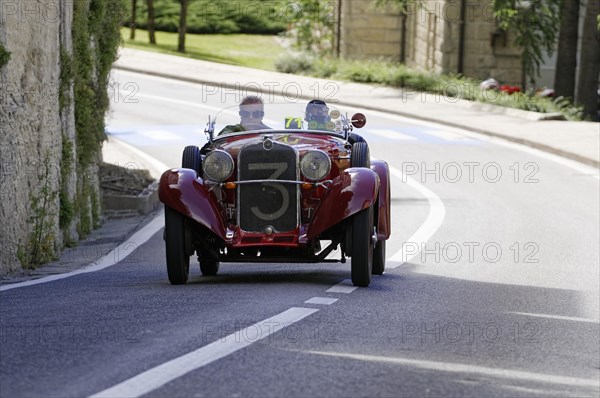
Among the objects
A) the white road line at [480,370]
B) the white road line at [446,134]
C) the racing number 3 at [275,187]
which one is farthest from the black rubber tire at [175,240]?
the white road line at [446,134]

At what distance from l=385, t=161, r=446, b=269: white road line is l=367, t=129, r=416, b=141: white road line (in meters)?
5.16

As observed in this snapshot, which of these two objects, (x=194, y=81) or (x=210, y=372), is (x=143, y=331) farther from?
(x=194, y=81)

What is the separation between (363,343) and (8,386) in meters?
2.62

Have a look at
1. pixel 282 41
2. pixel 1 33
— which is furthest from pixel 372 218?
pixel 282 41

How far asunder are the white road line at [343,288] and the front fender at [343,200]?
0.52 meters

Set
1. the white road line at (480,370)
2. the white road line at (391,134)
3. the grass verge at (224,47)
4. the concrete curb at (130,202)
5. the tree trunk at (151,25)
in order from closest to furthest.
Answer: the white road line at (480,370) → the concrete curb at (130,202) → the white road line at (391,134) → the grass verge at (224,47) → the tree trunk at (151,25)

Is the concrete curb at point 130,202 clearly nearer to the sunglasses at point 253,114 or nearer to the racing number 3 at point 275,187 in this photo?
the sunglasses at point 253,114

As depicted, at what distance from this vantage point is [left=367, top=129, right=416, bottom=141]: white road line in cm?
3061

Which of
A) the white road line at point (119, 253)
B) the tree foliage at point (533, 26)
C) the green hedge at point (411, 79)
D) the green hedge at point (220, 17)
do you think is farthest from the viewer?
the green hedge at point (220, 17)

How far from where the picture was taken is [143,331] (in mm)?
8930

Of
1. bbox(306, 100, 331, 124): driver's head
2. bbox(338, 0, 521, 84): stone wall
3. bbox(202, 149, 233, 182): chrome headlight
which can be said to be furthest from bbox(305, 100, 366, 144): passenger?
bbox(338, 0, 521, 84): stone wall

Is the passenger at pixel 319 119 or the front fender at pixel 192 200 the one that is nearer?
the front fender at pixel 192 200

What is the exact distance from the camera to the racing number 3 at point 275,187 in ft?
39.6

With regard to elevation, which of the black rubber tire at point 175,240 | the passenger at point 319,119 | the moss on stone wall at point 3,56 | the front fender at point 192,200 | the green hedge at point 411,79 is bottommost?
the green hedge at point 411,79
